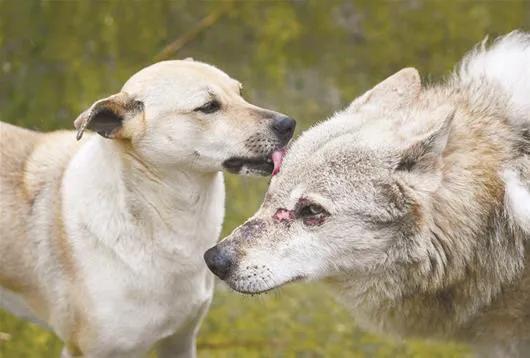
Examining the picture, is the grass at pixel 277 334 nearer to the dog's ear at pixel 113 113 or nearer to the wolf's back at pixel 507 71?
the dog's ear at pixel 113 113

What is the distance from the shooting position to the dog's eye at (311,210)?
12.9ft

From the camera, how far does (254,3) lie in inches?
323

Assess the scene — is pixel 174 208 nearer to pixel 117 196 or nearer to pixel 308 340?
pixel 117 196

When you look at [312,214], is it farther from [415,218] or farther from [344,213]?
[415,218]

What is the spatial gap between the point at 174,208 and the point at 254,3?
3.88 m

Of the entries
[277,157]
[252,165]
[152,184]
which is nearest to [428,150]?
[277,157]

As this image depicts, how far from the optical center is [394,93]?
4.28 metres

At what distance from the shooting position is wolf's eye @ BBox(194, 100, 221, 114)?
4570 mm

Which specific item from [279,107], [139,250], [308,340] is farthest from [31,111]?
[139,250]

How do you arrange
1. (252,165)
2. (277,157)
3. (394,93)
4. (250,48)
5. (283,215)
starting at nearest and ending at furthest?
(283,215) < (394,93) < (277,157) < (252,165) < (250,48)

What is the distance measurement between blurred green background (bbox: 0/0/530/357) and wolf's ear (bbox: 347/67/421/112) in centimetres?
263

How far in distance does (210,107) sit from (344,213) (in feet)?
3.18

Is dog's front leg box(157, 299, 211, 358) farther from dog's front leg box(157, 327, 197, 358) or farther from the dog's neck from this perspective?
the dog's neck

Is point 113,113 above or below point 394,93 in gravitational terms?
below
